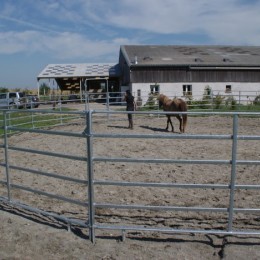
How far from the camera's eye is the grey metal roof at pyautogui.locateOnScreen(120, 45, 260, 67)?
30375mm

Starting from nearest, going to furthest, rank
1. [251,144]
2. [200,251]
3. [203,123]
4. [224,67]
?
[200,251], [251,144], [203,123], [224,67]

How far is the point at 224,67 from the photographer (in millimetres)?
30266

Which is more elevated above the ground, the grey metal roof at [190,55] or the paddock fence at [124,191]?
the grey metal roof at [190,55]

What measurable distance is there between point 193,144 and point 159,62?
71.8 ft

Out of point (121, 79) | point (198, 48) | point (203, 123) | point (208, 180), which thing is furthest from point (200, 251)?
point (198, 48)

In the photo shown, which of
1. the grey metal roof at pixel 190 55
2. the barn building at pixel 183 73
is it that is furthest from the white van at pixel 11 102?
the grey metal roof at pixel 190 55

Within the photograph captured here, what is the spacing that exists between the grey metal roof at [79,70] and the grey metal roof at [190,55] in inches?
104

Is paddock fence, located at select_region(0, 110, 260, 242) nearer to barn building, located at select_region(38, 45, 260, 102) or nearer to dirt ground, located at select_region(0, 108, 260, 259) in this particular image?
dirt ground, located at select_region(0, 108, 260, 259)

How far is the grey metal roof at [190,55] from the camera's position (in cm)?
3038

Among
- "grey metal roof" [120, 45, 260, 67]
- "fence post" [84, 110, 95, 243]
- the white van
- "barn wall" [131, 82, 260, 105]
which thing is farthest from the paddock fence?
"grey metal roof" [120, 45, 260, 67]

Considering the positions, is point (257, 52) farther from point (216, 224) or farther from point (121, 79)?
point (216, 224)

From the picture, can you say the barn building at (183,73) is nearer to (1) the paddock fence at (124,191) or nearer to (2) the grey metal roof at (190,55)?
(2) the grey metal roof at (190,55)

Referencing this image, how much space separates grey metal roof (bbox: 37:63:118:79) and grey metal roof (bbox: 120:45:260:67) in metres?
2.64

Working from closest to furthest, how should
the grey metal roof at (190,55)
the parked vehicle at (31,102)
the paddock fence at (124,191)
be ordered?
the paddock fence at (124,191) → the parked vehicle at (31,102) → the grey metal roof at (190,55)
